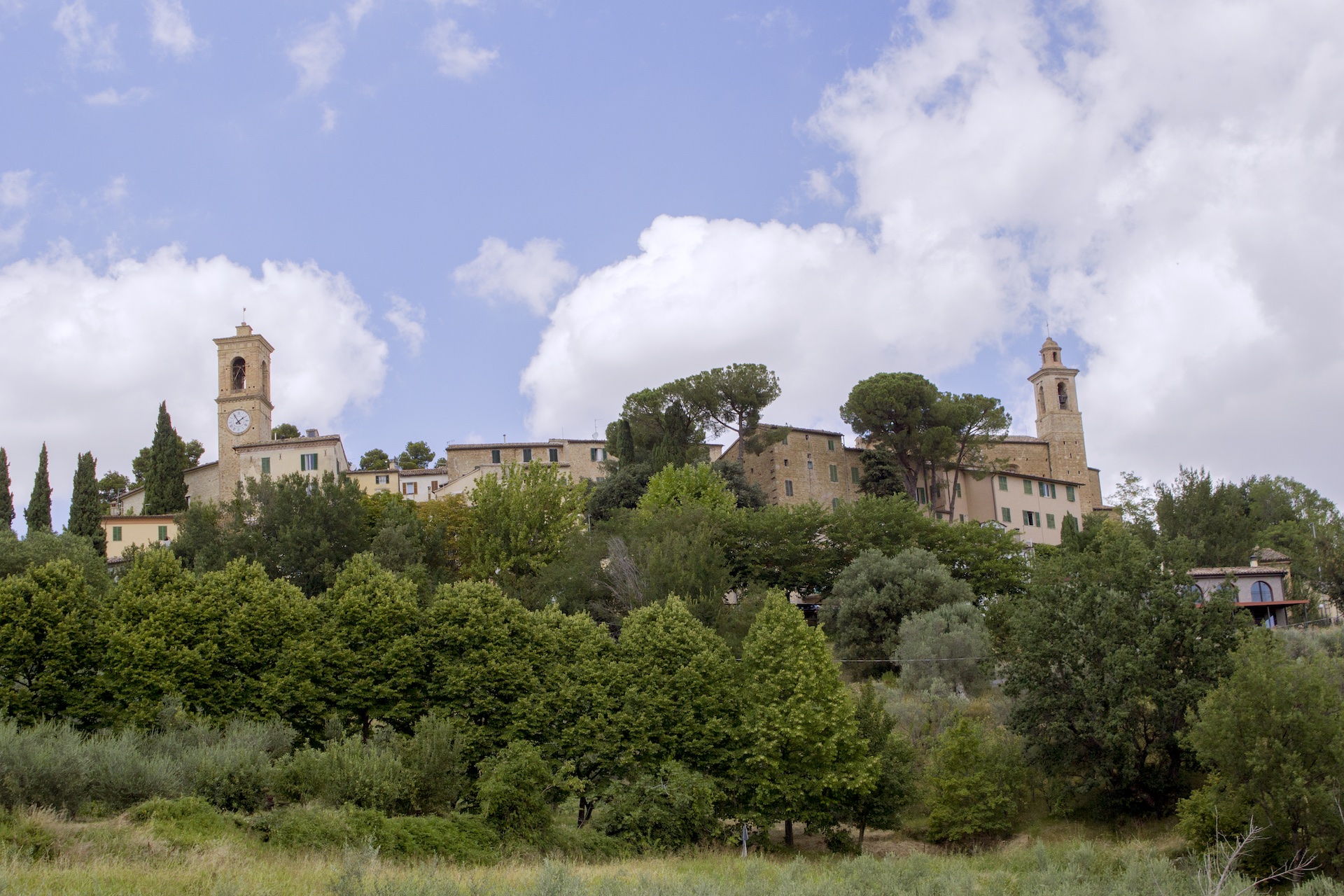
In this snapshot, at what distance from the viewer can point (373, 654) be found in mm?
28422

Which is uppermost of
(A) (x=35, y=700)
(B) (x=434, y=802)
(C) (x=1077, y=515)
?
(C) (x=1077, y=515)

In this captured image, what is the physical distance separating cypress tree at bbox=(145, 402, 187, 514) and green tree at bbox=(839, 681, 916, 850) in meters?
48.1

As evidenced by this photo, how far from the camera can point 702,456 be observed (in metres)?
64.5

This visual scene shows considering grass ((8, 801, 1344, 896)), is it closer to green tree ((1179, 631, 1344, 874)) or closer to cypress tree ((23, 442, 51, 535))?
green tree ((1179, 631, 1344, 874))

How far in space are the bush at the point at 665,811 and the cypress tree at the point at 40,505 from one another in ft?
151

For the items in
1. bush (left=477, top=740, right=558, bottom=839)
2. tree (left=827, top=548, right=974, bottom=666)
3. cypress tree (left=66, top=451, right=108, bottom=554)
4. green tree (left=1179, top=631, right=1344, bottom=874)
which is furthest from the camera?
cypress tree (left=66, top=451, right=108, bottom=554)

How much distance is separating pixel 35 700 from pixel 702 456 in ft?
139

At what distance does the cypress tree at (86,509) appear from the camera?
5903cm

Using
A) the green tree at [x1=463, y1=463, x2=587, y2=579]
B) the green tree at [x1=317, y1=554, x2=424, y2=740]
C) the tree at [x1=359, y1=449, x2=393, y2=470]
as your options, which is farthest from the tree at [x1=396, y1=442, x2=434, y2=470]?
the green tree at [x1=317, y1=554, x2=424, y2=740]

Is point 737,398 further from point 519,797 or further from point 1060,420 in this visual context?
point 519,797

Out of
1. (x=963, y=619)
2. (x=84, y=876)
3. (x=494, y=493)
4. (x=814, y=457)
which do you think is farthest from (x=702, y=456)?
(x=84, y=876)

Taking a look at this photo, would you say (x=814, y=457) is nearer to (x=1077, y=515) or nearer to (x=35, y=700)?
(x=1077, y=515)

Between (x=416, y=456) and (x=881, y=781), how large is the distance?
211ft

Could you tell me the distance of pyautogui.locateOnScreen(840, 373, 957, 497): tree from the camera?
68.6 metres
